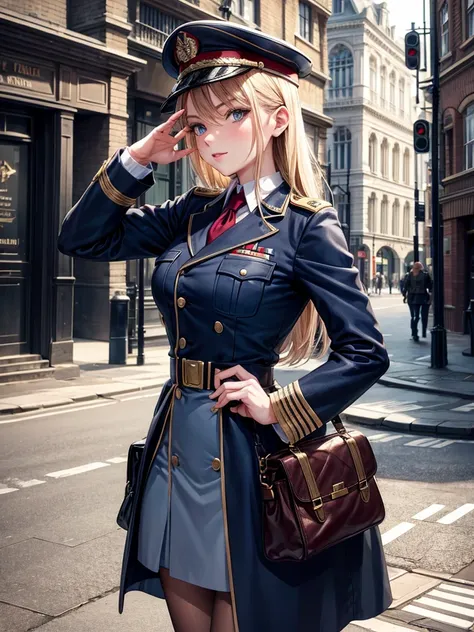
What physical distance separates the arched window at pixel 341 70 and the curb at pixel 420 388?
184 ft

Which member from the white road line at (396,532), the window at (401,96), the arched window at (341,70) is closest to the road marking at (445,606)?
the white road line at (396,532)

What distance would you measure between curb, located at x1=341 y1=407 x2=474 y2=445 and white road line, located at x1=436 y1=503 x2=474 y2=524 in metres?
2.92

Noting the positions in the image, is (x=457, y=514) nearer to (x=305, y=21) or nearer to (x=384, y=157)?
(x=305, y=21)

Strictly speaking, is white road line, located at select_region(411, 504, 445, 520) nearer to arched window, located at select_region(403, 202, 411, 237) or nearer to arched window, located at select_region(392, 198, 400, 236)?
arched window, located at select_region(392, 198, 400, 236)

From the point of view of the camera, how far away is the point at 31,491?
6191 mm

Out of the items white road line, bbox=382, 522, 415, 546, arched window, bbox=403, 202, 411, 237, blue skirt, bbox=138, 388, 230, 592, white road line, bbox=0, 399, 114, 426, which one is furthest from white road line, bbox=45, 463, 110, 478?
arched window, bbox=403, 202, 411, 237

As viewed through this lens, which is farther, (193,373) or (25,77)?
(25,77)

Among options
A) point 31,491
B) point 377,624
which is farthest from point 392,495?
point 31,491

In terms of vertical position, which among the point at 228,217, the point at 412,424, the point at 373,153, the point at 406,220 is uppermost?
the point at 373,153

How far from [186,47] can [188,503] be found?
1.33m

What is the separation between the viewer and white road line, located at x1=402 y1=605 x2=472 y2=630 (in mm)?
3703

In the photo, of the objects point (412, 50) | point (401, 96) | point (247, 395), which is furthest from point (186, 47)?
point (401, 96)

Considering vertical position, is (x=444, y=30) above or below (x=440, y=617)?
above

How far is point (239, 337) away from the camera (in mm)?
2186
